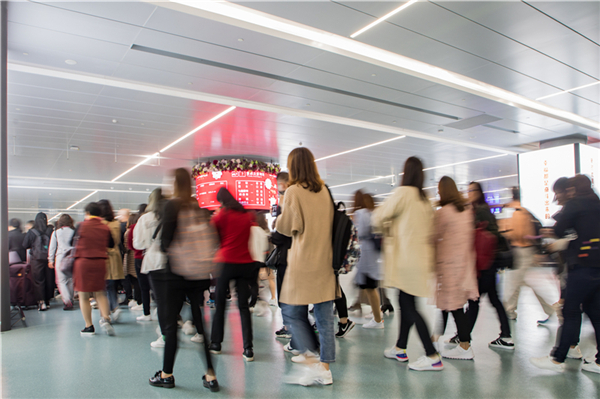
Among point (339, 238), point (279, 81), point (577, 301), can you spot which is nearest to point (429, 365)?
point (577, 301)

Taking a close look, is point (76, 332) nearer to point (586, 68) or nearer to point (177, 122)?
point (177, 122)

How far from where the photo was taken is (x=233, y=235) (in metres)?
3.29

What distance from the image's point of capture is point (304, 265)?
2.59 metres

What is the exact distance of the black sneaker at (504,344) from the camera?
351cm

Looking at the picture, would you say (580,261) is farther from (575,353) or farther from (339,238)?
(339,238)

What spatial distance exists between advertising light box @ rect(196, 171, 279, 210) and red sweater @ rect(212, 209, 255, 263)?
7382 millimetres

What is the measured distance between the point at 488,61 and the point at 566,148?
17.4ft

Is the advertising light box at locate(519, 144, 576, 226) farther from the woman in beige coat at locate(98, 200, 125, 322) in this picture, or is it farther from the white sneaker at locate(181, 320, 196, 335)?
the woman in beige coat at locate(98, 200, 125, 322)

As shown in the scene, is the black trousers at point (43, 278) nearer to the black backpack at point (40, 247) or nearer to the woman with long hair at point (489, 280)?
the black backpack at point (40, 247)

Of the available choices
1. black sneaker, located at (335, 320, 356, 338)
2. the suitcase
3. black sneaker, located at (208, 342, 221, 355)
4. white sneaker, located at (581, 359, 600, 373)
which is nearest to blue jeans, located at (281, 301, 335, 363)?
black sneaker, located at (208, 342, 221, 355)

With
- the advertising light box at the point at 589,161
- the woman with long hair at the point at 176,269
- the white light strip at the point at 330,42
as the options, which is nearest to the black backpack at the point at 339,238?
the woman with long hair at the point at 176,269

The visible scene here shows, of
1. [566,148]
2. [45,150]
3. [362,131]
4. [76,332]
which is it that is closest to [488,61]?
[362,131]

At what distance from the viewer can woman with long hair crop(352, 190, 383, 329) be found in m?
4.01

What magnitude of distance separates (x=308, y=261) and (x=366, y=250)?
1612 millimetres
